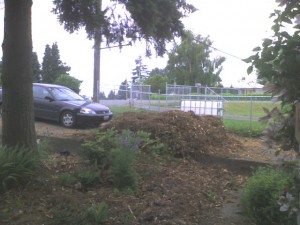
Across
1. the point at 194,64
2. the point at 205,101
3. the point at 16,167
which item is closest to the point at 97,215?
the point at 16,167

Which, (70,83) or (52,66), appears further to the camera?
(52,66)

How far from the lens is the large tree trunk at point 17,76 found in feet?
Result: 20.0

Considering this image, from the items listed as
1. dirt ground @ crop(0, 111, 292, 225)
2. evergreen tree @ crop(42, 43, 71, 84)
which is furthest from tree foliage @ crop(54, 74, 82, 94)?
dirt ground @ crop(0, 111, 292, 225)

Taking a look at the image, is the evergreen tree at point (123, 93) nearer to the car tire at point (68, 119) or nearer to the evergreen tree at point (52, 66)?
the car tire at point (68, 119)

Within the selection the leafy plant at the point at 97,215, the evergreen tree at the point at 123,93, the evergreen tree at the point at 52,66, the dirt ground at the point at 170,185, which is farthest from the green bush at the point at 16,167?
the evergreen tree at the point at 52,66

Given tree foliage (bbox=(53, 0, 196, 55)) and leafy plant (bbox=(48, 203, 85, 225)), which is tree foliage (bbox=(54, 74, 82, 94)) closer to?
tree foliage (bbox=(53, 0, 196, 55))

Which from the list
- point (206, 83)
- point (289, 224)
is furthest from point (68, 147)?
point (206, 83)

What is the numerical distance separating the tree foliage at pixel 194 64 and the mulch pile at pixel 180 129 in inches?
1619

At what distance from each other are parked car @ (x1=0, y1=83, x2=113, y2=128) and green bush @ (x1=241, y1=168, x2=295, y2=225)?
31.8 feet

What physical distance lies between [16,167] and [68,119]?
30.3 feet

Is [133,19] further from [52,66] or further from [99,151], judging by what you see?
[52,66]

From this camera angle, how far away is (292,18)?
3312 millimetres

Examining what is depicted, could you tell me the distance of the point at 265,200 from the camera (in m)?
5.27

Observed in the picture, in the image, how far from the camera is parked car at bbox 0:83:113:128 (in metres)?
14.7
